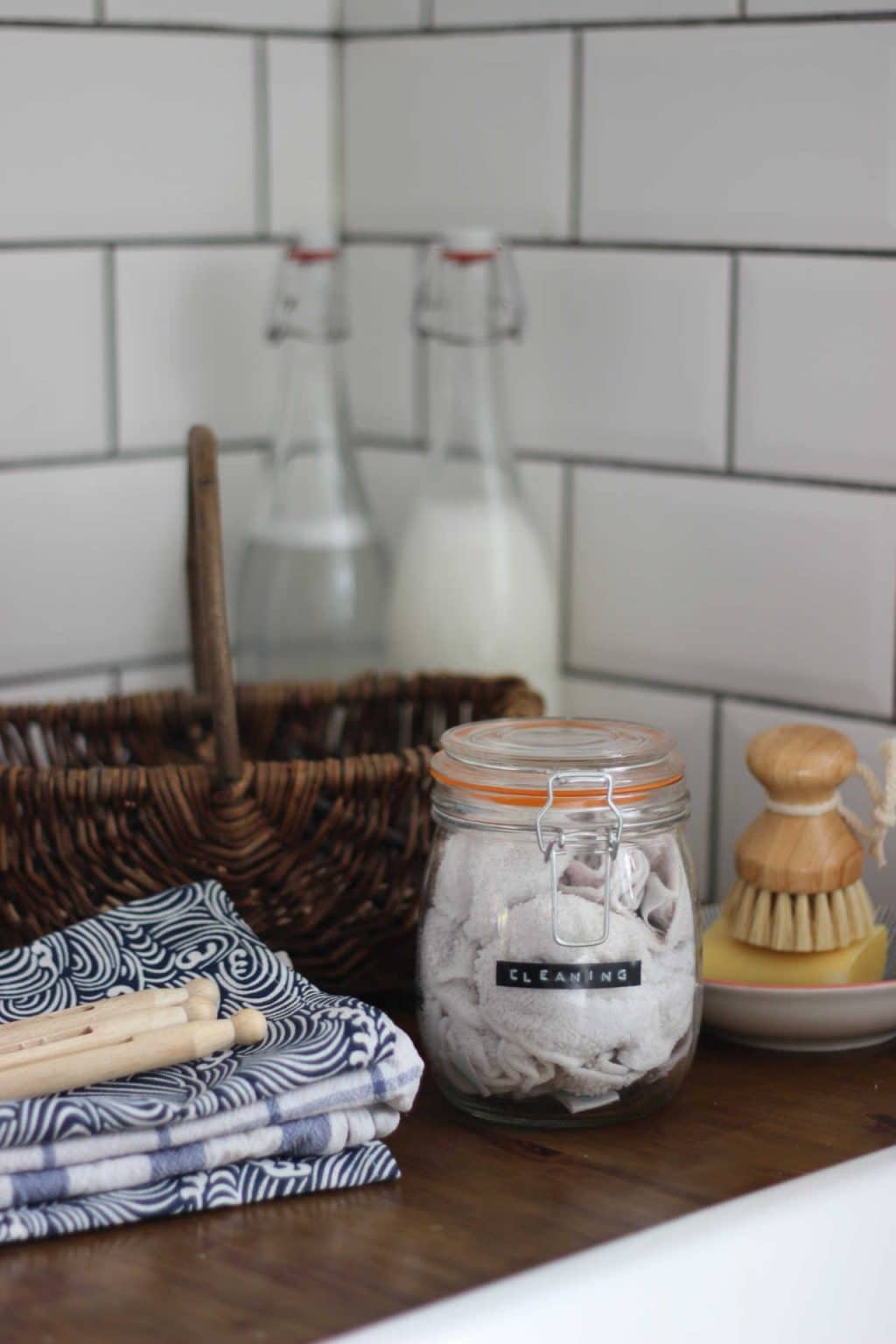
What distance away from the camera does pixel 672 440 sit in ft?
3.55

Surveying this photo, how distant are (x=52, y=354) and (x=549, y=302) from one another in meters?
0.31

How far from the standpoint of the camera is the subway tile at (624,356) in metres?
1.05

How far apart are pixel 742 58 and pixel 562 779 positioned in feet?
1.59

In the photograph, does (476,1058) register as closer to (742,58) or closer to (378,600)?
(378,600)

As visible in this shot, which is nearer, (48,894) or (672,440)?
(48,894)

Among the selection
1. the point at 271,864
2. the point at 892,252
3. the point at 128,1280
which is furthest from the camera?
the point at 892,252

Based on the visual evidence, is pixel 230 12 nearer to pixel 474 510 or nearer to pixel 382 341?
pixel 382 341

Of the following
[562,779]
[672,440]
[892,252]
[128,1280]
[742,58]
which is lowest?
[128,1280]

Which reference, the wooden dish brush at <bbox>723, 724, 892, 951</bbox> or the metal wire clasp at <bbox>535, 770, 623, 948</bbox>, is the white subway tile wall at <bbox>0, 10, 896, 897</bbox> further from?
the metal wire clasp at <bbox>535, 770, 623, 948</bbox>

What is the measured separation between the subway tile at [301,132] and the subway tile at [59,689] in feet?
1.08

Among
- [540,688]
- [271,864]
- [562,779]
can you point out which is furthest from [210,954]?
[540,688]

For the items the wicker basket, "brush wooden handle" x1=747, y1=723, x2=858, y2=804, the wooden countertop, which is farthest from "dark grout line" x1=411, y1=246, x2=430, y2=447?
the wooden countertop

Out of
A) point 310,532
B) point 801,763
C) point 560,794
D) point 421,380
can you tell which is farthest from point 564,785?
point 421,380

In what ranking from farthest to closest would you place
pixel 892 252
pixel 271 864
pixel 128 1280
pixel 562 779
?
pixel 892 252 < pixel 271 864 < pixel 562 779 < pixel 128 1280
